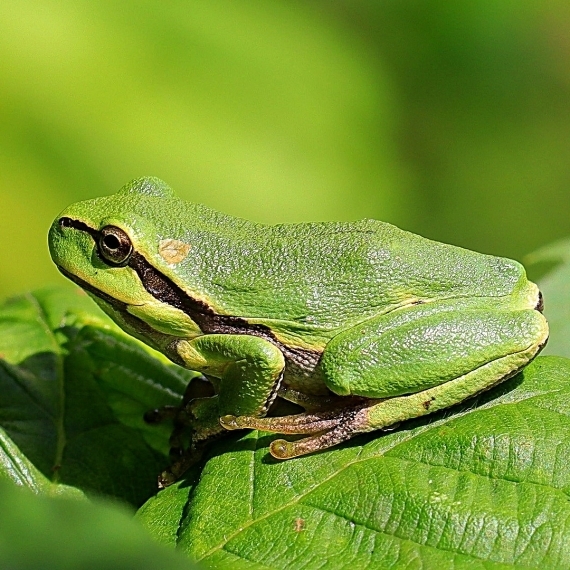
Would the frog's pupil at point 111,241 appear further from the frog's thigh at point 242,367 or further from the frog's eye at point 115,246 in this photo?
the frog's thigh at point 242,367

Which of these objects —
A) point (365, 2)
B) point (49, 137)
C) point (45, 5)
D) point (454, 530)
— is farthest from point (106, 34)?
point (454, 530)

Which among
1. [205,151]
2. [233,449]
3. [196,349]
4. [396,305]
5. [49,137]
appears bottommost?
[233,449]

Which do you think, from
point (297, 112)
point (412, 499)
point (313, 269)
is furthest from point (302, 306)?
point (297, 112)

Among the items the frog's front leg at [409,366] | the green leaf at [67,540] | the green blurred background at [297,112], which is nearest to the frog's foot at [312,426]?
the frog's front leg at [409,366]

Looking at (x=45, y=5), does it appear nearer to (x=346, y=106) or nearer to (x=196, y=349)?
(x=346, y=106)

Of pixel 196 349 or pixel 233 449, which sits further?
pixel 196 349

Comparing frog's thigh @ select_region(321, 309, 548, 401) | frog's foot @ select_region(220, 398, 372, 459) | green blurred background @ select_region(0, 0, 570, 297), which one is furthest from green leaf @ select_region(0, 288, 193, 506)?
green blurred background @ select_region(0, 0, 570, 297)

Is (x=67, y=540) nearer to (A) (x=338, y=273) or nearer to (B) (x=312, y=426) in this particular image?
(B) (x=312, y=426)
